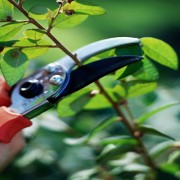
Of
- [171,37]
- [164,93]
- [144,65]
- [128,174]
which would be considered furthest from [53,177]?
[171,37]

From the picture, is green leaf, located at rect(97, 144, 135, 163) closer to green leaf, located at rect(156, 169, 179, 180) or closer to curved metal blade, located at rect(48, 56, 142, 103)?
green leaf, located at rect(156, 169, 179, 180)

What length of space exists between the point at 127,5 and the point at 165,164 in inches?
60.8

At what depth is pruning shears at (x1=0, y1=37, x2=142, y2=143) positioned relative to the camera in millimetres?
802

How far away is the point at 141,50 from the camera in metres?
0.81

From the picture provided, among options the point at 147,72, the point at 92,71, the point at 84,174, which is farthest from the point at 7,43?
the point at 84,174

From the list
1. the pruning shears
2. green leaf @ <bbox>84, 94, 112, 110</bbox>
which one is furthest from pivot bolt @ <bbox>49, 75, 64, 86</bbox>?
green leaf @ <bbox>84, 94, 112, 110</bbox>

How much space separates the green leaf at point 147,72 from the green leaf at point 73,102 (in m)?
0.09

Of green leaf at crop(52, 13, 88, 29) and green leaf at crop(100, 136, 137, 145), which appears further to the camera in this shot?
green leaf at crop(100, 136, 137, 145)

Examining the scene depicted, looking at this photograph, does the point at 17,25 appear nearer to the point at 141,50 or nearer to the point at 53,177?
the point at 141,50

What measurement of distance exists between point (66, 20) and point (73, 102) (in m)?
0.16

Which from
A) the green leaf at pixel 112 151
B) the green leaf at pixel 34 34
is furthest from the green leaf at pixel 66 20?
the green leaf at pixel 112 151

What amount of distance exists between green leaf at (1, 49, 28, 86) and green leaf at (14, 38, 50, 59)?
1 centimetres

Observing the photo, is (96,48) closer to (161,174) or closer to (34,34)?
(34,34)

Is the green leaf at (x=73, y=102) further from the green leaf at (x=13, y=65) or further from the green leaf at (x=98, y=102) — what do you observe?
the green leaf at (x=13, y=65)
